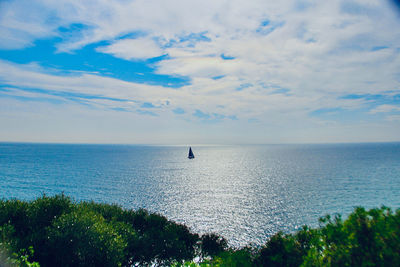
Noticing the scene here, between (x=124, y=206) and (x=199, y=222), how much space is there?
27.8m

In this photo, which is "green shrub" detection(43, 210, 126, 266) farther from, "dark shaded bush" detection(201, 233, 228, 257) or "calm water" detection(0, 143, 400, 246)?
"calm water" detection(0, 143, 400, 246)

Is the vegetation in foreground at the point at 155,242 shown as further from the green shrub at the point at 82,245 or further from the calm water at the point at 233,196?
the calm water at the point at 233,196

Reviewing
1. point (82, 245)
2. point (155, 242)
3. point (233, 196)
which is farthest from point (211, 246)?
point (233, 196)

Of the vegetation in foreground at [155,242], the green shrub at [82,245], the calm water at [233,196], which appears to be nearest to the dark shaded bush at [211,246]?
the vegetation in foreground at [155,242]

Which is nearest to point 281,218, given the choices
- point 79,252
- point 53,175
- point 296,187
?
point 296,187

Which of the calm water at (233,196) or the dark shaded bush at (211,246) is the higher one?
the dark shaded bush at (211,246)

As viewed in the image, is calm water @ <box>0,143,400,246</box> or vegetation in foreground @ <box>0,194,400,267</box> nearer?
vegetation in foreground @ <box>0,194,400,267</box>

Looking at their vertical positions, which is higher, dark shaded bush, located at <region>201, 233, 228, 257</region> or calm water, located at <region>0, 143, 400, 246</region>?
dark shaded bush, located at <region>201, 233, 228, 257</region>

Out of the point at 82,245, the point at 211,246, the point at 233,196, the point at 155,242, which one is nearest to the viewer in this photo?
the point at 82,245

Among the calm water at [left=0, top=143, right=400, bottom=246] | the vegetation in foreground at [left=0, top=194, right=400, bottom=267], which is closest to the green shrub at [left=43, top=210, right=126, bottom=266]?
the vegetation in foreground at [left=0, top=194, right=400, bottom=267]

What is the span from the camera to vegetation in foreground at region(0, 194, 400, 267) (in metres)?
11.4

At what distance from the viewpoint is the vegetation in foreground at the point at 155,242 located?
1143 cm

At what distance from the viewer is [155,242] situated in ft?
100

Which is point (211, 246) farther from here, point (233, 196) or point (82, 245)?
point (233, 196)
